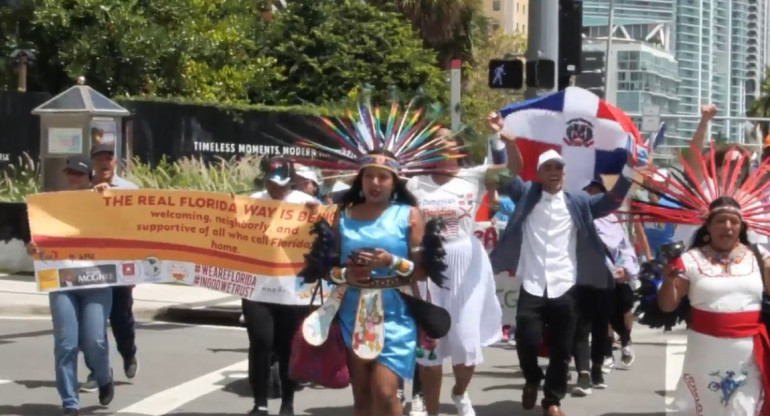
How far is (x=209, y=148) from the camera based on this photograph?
945 inches

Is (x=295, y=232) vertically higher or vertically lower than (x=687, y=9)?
lower

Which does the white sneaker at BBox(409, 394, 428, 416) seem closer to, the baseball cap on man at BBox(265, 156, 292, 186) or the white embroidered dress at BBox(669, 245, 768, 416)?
the baseball cap on man at BBox(265, 156, 292, 186)

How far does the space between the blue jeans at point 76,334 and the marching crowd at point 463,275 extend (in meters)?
0.01

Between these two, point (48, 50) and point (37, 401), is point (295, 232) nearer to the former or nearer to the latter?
point (37, 401)

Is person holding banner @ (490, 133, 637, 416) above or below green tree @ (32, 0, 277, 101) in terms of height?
below

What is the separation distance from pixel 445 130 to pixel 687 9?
180 meters

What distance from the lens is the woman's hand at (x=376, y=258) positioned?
6.82 metres

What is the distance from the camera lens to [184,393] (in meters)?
10.3

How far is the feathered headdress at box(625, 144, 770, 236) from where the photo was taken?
23.2ft

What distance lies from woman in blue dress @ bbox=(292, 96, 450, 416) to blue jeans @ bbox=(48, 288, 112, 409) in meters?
2.29

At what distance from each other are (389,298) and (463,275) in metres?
1.70

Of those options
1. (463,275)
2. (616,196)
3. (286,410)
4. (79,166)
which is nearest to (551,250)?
(616,196)

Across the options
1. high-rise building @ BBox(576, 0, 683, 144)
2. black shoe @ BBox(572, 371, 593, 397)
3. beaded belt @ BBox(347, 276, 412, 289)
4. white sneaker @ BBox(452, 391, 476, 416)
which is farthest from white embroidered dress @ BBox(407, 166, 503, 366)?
high-rise building @ BBox(576, 0, 683, 144)

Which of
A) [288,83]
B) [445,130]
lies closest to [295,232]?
[445,130]
